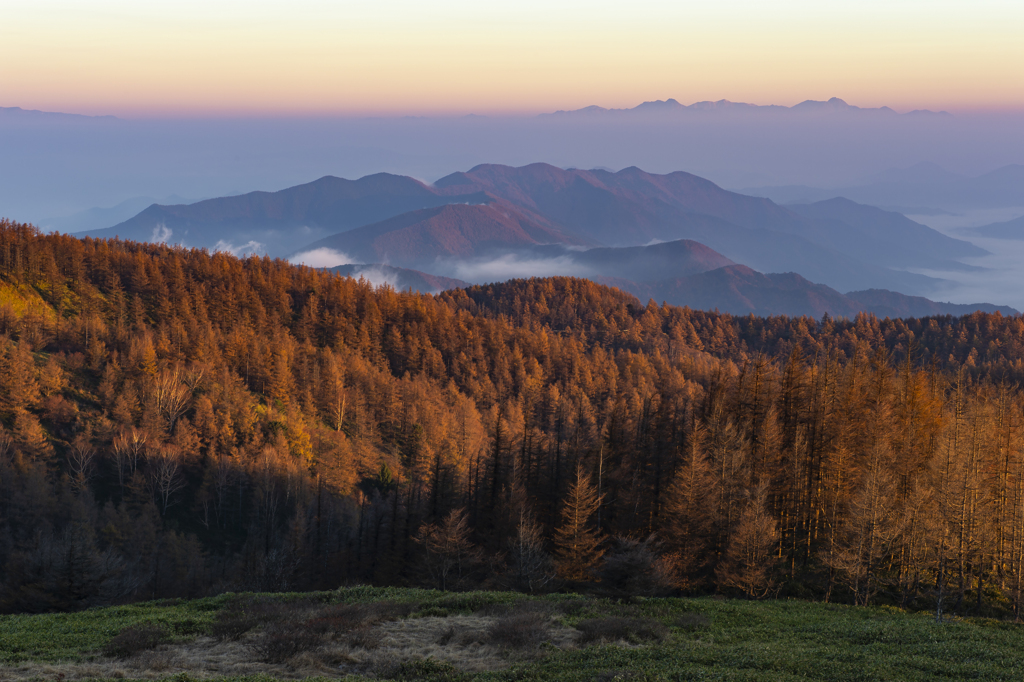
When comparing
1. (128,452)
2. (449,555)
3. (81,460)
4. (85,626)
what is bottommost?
(449,555)

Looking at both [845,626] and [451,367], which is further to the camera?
[451,367]

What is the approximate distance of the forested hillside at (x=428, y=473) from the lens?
5284 centimetres

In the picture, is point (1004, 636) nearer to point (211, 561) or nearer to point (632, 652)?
point (632, 652)

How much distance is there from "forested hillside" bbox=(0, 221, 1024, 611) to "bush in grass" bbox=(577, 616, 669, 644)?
1552cm

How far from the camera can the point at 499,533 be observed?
67562 millimetres

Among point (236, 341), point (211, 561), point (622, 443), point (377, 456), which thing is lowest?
point (211, 561)

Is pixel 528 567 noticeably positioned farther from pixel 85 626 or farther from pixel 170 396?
pixel 170 396

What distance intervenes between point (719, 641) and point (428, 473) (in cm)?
7659

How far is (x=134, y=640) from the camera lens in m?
31.8

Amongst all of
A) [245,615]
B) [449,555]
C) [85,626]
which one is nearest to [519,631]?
[245,615]

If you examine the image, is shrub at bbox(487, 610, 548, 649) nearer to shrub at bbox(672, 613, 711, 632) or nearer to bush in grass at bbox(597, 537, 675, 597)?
shrub at bbox(672, 613, 711, 632)

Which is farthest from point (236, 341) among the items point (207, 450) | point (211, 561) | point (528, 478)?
point (528, 478)

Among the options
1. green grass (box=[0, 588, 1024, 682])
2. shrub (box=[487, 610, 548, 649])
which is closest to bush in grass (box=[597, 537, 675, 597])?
green grass (box=[0, 588, 1024, 682])

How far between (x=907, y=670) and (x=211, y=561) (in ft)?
293
